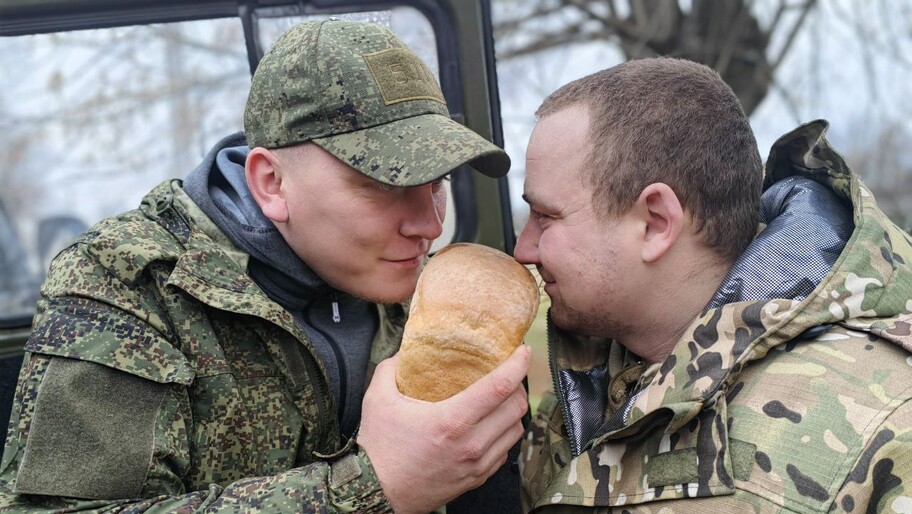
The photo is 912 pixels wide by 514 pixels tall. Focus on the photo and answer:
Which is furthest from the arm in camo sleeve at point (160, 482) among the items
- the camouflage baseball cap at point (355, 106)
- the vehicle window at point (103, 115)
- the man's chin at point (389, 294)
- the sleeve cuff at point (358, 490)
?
the vehicle window at point (103, 115)

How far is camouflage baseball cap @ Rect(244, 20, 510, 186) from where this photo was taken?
1974mm

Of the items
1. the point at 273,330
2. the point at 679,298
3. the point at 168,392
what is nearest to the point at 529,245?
the point at 679,298

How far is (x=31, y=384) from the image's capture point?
5.94 ft

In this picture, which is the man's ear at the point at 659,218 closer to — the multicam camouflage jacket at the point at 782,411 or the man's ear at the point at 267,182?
the multicam camouflage jacket at the point at 782,411

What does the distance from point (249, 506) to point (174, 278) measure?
53 centimetres

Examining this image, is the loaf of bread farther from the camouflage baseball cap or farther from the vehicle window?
the vehicle window

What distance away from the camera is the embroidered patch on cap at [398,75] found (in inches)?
80.9

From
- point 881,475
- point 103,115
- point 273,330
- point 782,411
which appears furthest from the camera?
point 103,115

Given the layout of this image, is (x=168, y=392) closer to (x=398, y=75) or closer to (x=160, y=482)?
(x=160, y=482)

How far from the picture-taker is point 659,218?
1978 millimetres

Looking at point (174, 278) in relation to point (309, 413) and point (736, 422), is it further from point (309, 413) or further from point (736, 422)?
point (736, 422)

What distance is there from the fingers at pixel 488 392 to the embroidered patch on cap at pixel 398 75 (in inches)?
28.2

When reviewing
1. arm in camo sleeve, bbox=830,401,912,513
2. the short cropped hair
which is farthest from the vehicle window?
arm in camo sleeve, bbox=830,401,912,513

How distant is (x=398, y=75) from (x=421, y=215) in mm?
340
